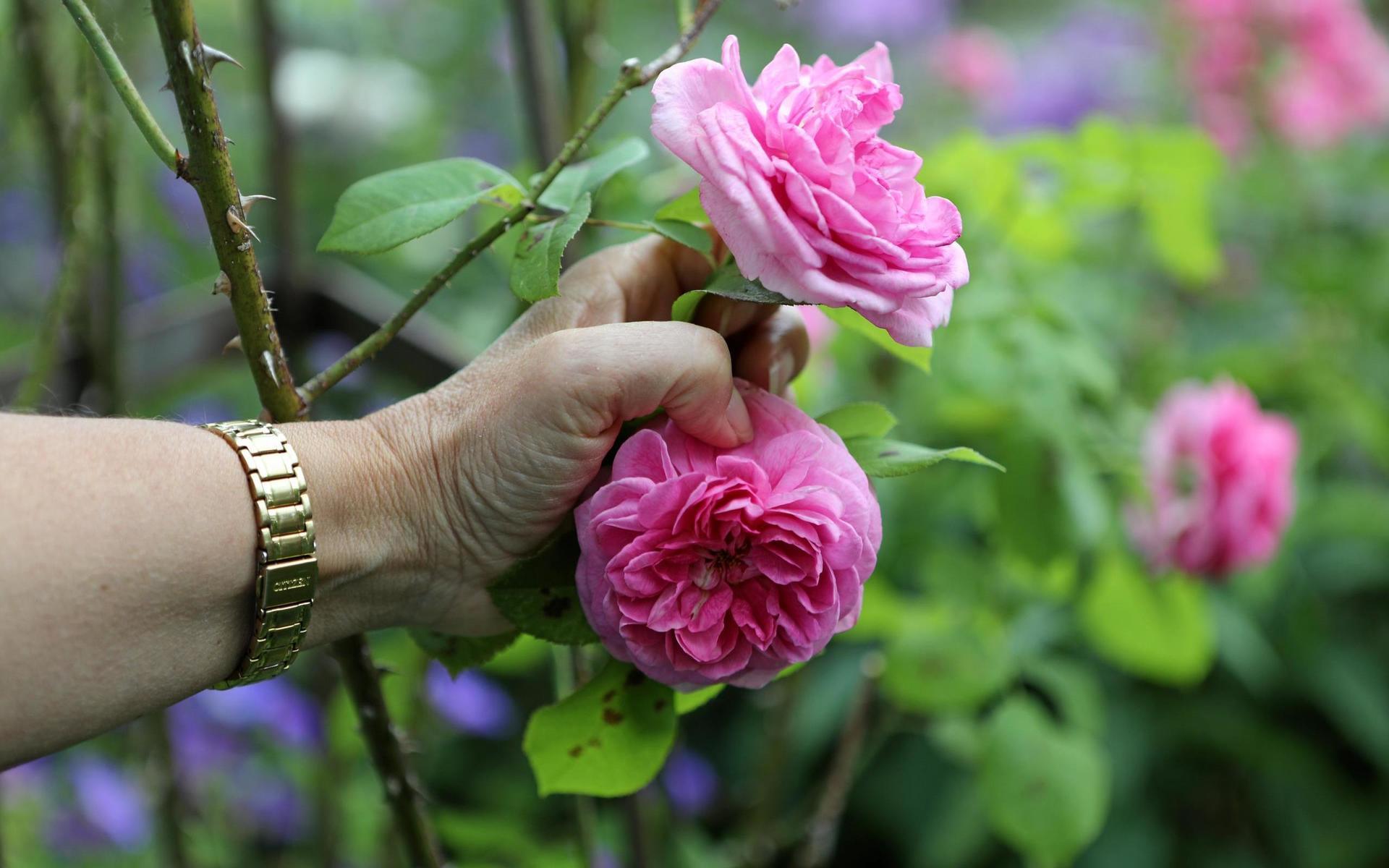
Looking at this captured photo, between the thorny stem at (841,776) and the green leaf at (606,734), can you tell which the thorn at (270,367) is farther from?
the thorny stem at (841,776)

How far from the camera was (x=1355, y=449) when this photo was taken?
1978 mm

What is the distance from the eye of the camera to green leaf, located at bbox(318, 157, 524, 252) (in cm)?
53

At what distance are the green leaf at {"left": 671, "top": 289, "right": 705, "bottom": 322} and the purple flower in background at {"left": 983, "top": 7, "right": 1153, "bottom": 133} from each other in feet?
7.04

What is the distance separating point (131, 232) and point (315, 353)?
769 millimetres

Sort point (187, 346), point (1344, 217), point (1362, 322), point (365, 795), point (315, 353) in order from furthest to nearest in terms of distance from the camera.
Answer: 1. point (1344, 217)
2. point (1362, 322)
3. point (365, 795)
4. point (315, 353)
5. point (187, 346)

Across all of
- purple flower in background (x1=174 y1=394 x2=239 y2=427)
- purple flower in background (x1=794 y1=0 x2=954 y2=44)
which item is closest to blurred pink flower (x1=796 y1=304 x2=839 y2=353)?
purple flower in background (x1=174 y1=394 x2=239 y2=427)

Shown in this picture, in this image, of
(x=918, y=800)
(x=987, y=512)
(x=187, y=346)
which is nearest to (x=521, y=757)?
(x=918, y=800)

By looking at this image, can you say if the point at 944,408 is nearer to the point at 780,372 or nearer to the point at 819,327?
the point at 819,327

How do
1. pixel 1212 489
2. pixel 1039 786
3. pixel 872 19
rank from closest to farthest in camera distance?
pixel 1039 786 → pixel 1212 489 → pixel 872 19

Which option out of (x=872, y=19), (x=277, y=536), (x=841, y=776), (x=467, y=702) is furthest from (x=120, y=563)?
(x=872, y=19)

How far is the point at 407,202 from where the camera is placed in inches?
21.5

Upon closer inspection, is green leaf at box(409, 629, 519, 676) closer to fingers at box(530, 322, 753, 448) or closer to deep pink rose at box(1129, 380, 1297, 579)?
fingers at box(530, 322, 753, 448)

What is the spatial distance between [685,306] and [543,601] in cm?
16

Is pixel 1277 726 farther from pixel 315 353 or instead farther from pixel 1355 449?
pixel 315 353
